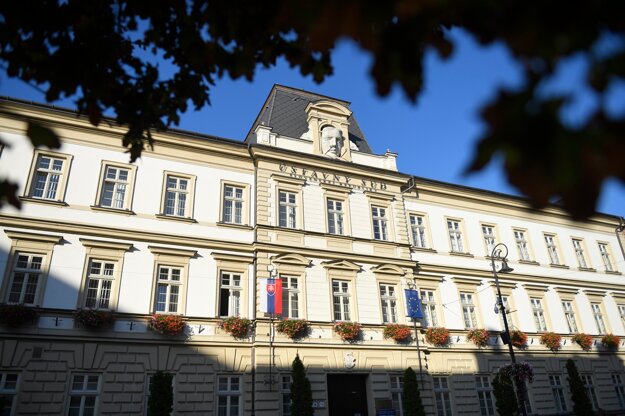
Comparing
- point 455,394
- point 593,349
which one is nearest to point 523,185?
point 455,394

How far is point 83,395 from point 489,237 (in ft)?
65.9

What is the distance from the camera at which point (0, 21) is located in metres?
4.94

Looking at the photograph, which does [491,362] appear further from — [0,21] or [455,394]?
[0,21]

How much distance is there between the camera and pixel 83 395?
565 inches

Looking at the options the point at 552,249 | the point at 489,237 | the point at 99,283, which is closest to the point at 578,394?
the point at 489,237

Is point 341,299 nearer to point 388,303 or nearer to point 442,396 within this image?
point 388,303

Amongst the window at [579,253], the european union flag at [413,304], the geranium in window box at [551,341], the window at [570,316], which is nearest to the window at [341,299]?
the european union flag at [413,304]

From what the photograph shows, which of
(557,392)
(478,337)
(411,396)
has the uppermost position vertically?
(478,337)

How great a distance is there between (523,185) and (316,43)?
118 centimetres

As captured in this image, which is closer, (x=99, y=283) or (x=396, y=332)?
(x=99, y=283)

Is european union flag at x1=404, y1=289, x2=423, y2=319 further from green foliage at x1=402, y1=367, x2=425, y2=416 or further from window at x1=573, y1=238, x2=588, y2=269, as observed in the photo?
window at x1=573, y1=238, x2=588, y2=269

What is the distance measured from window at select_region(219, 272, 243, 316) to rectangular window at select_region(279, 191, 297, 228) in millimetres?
3072

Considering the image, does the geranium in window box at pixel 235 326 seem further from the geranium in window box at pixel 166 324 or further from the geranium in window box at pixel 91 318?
the geranium in window box at pixel 91 318

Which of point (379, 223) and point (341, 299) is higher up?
point (379, 223)
